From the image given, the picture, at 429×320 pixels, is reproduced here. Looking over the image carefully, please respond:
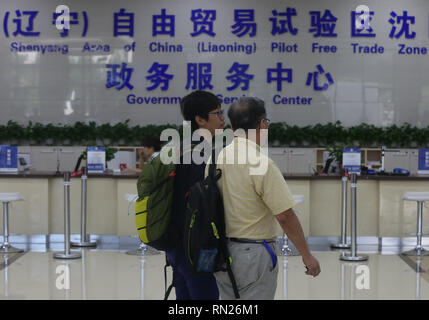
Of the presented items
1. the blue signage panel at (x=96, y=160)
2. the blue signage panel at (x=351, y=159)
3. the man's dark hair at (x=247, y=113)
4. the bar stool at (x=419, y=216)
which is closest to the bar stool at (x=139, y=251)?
the blue signage panel at (x=96, y=160)

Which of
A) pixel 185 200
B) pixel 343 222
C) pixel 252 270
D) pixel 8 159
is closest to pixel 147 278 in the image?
pixel 343 222

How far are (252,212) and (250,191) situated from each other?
0.10 meters

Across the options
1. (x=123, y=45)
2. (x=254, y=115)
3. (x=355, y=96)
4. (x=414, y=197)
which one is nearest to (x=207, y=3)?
(x=123, y=45)

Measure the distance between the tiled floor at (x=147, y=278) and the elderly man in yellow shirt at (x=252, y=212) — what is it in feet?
9.00

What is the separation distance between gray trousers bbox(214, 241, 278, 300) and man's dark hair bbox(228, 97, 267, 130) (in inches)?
21.0

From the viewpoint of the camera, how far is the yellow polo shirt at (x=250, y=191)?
104 inches

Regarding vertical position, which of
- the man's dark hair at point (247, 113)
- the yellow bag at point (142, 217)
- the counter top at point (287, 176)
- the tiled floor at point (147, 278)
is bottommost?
the tiled floor at point (147, 278)

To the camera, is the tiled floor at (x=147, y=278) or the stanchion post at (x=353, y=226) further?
the stanchion post at (x=353, y=226)

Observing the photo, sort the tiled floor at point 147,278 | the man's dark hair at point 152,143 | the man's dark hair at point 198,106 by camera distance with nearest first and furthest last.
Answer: the man's dark hair at point 198,106, the tiled floor at point 147,278, the man's dark hair at point 152,143

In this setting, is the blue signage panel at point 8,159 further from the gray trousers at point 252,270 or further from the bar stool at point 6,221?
the gray trousers at point 252,270

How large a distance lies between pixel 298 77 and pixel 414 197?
4.45 meters

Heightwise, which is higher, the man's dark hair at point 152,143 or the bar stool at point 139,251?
the man's dark hair at point 152,143

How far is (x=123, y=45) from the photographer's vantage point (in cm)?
1121

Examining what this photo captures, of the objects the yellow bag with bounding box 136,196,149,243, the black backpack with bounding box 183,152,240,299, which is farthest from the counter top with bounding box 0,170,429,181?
the black backpack with bounding box 183,152,240,299
